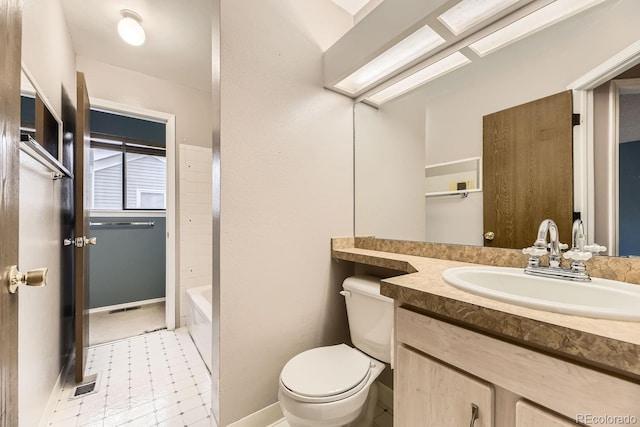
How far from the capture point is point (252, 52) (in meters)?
1.35

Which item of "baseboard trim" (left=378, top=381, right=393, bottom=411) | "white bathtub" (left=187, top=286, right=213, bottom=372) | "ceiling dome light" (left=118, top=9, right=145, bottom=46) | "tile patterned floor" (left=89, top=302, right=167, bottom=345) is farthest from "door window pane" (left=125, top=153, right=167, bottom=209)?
"baseboard trim" (left=378, top=381, right=393, bottom=411)

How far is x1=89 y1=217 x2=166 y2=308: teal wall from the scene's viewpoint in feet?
10.1

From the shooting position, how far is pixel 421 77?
1.48 meters

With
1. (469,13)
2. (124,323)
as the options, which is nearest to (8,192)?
(469,13)

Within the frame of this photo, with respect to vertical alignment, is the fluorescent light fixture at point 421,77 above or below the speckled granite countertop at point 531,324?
above

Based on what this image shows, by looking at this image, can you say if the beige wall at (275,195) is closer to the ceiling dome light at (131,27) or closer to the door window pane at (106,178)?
the ceiling dome light at (131,27)

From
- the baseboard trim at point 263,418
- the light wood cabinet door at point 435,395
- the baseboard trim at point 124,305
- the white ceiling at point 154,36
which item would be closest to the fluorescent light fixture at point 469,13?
the light wood cabinet door at point 435,395

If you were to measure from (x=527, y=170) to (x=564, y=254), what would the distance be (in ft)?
1.46

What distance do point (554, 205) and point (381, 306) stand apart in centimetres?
85

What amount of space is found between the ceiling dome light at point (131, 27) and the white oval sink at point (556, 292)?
97.5 inches

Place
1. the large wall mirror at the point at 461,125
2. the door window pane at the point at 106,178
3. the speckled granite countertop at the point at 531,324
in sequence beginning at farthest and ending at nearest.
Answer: the door window pane at the point at 106,178, the large wall mirror at the point at 461,125, the speckled granite countertop at the point at 531,324

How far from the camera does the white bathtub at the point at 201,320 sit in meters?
1.87

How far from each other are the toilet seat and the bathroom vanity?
0.86 ft

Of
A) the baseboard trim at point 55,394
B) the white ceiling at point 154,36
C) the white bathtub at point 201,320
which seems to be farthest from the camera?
the white bathtub at point 201,320
